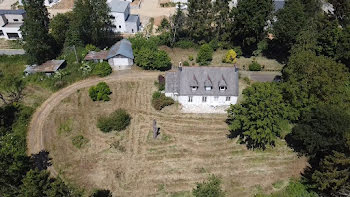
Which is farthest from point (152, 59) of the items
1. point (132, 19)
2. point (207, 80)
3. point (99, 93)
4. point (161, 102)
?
point (132, 19)

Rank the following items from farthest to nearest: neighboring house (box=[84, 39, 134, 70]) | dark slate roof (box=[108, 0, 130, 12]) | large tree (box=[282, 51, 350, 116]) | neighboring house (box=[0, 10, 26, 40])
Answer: dark slate roof (box=[108, 0, 130, 12]) < neighboring house (box=[0, 10, 26, 40]) < neighboring house (box=[84, 39, 134, 70]) < large tree (box=[282, 51, 350, 116])

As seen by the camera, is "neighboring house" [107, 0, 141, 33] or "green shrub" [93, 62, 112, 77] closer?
"green shrub" [93, 62, 112, 77]

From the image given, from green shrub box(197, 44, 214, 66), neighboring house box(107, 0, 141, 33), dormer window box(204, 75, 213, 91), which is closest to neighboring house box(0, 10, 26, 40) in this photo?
neighboring house box(107, 0, 141, 33)

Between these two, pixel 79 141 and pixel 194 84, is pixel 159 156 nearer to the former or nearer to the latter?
pixel 79 141

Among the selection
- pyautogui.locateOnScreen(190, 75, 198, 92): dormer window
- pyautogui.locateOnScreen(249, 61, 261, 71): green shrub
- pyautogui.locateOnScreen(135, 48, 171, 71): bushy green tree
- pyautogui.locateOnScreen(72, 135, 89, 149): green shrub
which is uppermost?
pyautogui.locateOnScreen(135, 48, 171, 71): bushy green tree

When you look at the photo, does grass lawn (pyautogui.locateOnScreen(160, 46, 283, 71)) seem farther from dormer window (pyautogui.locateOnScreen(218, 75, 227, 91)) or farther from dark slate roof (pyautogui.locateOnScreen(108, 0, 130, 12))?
dark slate roof (pyautogui.locateOnScreen(108, 0, 130, 12))

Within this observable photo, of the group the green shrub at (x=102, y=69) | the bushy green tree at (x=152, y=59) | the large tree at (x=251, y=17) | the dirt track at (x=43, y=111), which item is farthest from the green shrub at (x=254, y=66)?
the green shrub at (x=102, y=69)

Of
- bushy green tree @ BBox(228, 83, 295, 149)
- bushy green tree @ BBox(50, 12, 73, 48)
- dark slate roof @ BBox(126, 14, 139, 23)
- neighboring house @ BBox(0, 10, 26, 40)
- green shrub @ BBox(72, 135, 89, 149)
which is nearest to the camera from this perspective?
bushy green tree @ BBox(228, 83, 295, 149)

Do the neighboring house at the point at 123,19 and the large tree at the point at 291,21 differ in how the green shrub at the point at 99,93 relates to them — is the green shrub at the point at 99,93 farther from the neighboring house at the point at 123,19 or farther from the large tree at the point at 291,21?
the large tree at the point at 291,21
